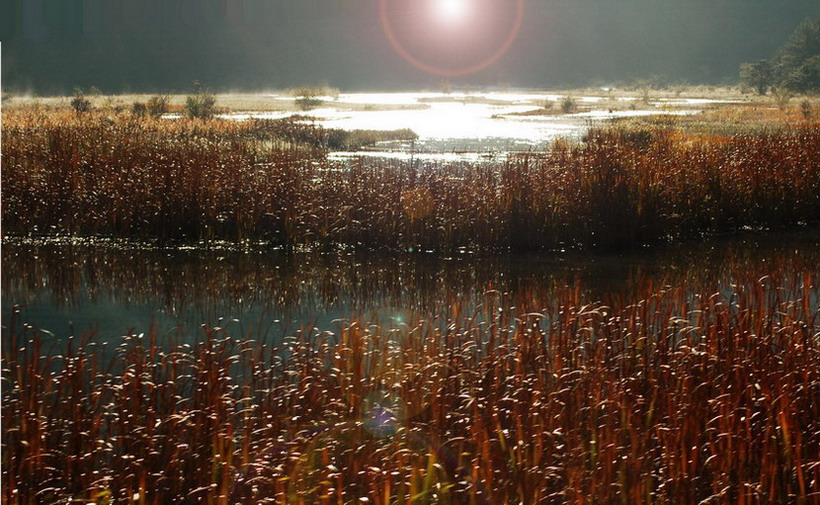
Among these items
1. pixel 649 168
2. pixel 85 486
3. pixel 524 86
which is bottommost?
pixel 85 486

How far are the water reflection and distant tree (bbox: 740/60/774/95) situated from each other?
9760 cm

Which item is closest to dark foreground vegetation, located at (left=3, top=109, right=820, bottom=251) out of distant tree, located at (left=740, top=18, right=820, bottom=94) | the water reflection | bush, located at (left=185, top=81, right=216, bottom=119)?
the water reflection

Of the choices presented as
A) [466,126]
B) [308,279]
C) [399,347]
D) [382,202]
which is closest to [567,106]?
[466,126]

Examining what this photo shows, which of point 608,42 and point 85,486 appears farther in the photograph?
point 608,42

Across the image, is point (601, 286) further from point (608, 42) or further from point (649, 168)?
point (608, 42)

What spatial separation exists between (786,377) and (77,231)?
505 inches

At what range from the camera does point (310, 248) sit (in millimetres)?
16094

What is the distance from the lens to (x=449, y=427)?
689 cm

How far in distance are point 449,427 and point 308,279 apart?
7281 mm

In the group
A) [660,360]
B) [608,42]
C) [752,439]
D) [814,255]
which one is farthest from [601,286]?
[608,42]

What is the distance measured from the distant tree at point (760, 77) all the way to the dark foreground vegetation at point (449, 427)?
350ft

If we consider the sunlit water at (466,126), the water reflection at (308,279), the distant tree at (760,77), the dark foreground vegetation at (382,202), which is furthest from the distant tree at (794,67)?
the water reflection at (308,279)

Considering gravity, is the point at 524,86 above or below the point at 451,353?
above

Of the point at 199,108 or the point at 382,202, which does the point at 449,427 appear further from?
the point at 199,108
